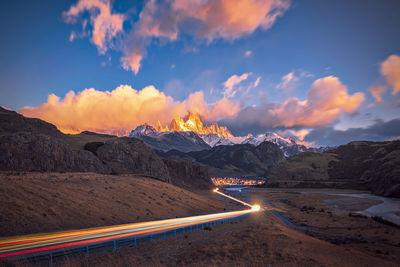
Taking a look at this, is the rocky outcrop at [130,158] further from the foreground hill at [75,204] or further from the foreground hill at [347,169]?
the foreground hill at [347,169]

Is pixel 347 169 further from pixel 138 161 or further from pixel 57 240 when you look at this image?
pixel 57 240

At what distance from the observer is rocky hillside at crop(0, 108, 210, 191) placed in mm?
53938

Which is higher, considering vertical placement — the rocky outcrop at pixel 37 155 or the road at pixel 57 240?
the rocky outcrop at pixel 37 155

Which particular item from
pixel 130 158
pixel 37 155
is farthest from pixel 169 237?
pixel 130 158

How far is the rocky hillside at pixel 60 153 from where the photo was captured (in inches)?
2124

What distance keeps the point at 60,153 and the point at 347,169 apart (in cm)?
15896

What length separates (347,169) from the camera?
504 ft

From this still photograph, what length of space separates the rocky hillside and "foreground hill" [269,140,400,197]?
262ft

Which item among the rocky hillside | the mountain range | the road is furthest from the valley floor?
the mountain range

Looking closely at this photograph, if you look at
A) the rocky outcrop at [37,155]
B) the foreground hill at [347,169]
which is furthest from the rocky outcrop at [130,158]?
the foreground hill at [347,169]

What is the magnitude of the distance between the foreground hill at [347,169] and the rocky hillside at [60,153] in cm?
7979

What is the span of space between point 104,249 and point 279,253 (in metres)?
13.9

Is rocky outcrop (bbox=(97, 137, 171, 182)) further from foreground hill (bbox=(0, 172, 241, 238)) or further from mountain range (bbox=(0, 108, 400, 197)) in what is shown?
foreground hill (bbox=(0, 172, 241, 238))

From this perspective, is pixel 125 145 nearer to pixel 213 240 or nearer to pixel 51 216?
pixel 51 216
